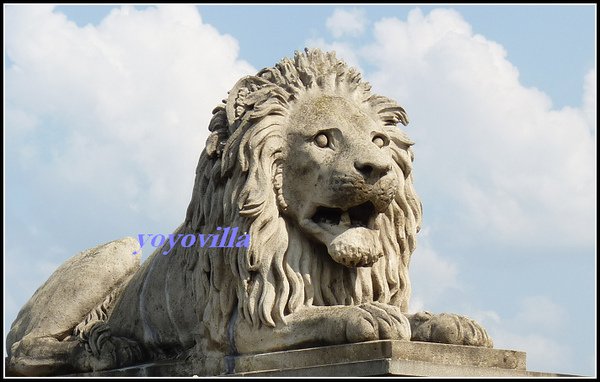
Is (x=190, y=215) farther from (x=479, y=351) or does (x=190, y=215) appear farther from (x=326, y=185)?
(x=479, y=351)

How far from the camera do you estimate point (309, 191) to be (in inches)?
481

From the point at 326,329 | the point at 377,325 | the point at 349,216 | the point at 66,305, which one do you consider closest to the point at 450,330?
the point at 377,325

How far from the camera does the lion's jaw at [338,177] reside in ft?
39.3

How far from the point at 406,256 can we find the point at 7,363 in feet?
13.0

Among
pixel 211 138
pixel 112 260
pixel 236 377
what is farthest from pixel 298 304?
pixel 112 260

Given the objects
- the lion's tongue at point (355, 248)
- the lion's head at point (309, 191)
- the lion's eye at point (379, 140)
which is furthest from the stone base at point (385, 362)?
the lion's eye at point (379, 140)

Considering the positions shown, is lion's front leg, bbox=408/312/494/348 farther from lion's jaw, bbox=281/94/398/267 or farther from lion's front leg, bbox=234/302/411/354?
lion's jaw, bbox=281/94/398/267

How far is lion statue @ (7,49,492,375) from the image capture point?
11898 mm

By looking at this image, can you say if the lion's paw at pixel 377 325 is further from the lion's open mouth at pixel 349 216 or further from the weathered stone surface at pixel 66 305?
the weathered stone surface at pixel 66 305

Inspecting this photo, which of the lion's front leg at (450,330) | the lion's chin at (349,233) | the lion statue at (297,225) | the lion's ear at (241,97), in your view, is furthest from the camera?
the lion's ear at (241,97)

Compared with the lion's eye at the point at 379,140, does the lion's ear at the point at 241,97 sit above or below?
above

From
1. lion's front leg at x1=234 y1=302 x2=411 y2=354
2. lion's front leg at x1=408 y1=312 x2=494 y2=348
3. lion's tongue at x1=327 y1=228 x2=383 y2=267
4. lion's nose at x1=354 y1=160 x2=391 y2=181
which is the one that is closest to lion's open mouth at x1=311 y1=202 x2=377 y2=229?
lion's tongue at x1=327 y1=228 x2=383 y2=267

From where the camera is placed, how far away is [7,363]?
1416 cm

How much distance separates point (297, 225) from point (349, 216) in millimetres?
416
